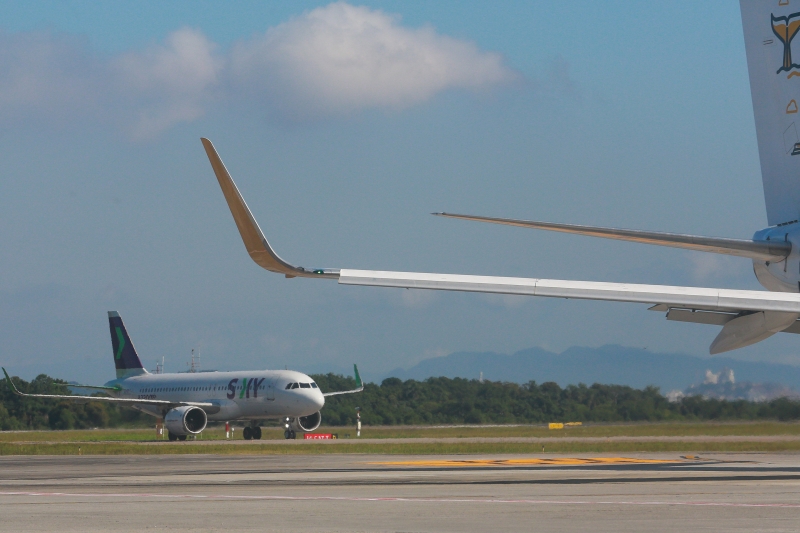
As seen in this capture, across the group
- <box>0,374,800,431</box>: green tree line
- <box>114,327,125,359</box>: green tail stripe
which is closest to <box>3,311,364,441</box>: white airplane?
<box>114,327,125,359</box>: green tail stripe

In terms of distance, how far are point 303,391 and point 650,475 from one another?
29580 millimetres

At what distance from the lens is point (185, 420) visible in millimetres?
44125

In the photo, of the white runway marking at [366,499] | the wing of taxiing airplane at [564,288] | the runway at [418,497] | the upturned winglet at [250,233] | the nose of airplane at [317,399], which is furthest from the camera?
the nose of airplane at [317,399]

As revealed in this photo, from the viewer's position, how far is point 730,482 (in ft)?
44.9

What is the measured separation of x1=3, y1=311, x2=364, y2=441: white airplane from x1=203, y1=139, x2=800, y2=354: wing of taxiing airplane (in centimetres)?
3070

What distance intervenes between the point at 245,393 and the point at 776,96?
33.4 metres

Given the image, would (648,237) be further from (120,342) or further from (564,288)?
(120,342)

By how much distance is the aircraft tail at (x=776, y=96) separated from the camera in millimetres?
15523

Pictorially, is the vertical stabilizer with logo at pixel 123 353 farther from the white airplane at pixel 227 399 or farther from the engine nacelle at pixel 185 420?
the engine nacelle at pixel 185 420

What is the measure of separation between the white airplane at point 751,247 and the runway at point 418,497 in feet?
7.52

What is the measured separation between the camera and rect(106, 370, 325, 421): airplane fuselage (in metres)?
43.9

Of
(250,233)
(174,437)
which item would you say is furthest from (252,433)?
(250,233)

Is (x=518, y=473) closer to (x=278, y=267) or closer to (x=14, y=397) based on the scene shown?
(x=278, y=267)

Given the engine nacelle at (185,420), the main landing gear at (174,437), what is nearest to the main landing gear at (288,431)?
the engine nacelle at (185,420)
